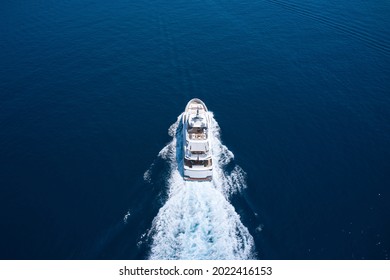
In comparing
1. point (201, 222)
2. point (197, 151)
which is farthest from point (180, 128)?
point (201, 222)

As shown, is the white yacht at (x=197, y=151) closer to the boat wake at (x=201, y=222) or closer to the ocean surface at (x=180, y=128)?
the boat wake at (x=201, y=222)

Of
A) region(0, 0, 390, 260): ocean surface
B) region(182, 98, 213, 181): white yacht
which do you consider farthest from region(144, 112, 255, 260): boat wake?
region(182, 98, 213, 181): white yacht

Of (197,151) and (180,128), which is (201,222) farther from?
(180,128)

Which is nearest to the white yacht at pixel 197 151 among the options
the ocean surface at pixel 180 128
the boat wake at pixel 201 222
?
the boat wake at pixel 201 222

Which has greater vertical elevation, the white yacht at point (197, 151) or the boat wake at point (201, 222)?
the white yacht at point (197, 151)

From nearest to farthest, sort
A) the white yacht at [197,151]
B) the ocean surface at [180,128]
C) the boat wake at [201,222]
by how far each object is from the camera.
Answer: the boat wake at [201,222] < the ocean surface at [180,128] < the white yacht at [197,151]

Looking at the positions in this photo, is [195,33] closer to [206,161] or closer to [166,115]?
[166,115]

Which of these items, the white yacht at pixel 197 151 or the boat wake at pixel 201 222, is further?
the white yacht at pixel 197 151
